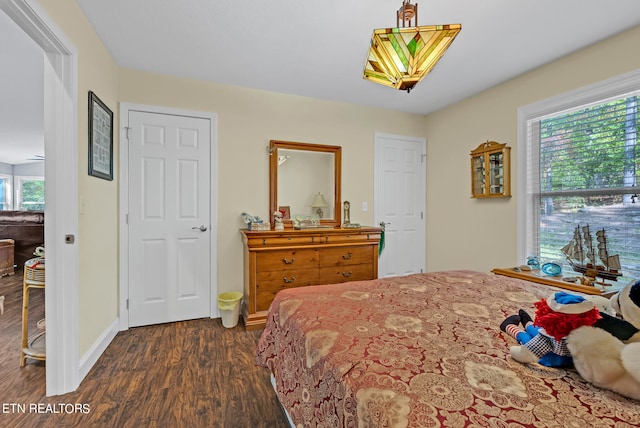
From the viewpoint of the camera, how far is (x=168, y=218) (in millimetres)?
2932

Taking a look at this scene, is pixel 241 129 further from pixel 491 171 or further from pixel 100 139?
pixel 491 171

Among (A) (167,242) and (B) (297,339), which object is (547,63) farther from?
(A) (167,242)

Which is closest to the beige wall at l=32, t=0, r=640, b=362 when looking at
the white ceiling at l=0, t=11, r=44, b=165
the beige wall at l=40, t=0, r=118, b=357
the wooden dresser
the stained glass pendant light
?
the beige wall at l=40, t=0, r=118, b=357

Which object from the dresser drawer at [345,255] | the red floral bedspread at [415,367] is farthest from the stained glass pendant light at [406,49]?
the dresser drawer at [345,255]

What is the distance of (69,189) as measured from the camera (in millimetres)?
1800

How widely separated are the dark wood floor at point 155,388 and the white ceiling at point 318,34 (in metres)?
2.49

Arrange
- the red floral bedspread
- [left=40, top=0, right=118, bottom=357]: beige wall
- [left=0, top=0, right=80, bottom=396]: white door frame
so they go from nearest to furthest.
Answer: the red floral bedspread, [left=0, top=0, right=80, bottom=396]: white door frame, [left=40, top=0, right=118, bottom=357]: beige wall

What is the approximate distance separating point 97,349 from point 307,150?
105 inches

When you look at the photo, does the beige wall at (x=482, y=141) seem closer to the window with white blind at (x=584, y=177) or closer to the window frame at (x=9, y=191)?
the window with white blind at (x=584, y=177)

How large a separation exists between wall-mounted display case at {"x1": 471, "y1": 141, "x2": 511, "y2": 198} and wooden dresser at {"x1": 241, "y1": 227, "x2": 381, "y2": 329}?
127cm

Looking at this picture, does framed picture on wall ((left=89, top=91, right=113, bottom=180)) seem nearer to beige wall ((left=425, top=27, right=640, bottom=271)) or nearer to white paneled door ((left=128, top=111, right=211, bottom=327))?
white paneled door ((left=128, top=111, right=211, bottom=327))

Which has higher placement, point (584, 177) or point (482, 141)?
point (482, 141)

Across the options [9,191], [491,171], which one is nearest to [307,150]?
[491,171]

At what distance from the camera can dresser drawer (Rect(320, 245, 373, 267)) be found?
3065mm
